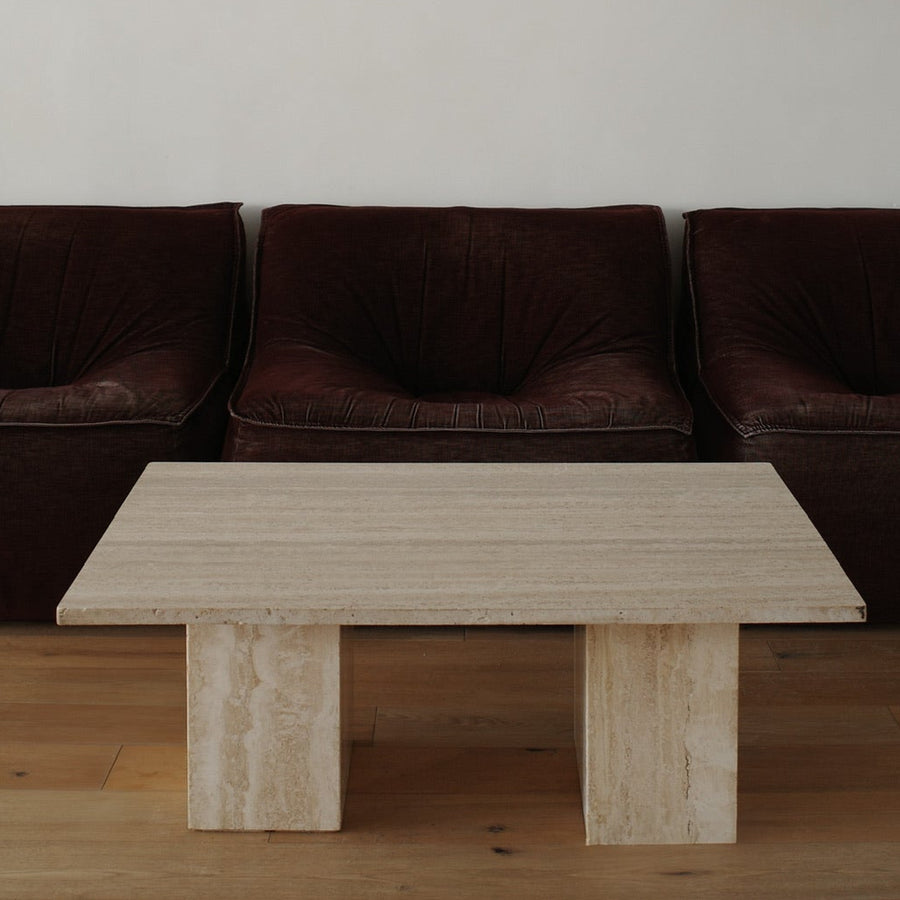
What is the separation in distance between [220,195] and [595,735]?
2025mm

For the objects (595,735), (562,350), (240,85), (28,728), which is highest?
(240,85)

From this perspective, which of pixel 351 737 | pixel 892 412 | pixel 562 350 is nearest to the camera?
pixel 351 737

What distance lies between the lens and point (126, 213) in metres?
2.89

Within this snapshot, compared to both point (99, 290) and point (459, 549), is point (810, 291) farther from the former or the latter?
point (99, 290)

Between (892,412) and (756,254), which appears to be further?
(756,254)

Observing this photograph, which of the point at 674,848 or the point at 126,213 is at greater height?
the point at 126,213

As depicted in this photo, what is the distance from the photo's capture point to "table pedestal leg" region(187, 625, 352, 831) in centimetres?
157

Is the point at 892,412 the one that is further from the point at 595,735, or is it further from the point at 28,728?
the point at 28,728

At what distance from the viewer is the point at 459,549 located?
1.59m

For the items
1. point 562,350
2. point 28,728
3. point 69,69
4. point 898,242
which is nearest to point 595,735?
point 28,728

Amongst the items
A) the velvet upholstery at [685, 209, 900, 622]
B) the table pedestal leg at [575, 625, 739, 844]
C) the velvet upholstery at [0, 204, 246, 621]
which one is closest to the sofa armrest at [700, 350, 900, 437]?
the velvet upholstery at [685, 209, 900, 622]

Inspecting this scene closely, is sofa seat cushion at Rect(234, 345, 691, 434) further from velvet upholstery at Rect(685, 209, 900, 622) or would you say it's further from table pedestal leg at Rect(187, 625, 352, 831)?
table pedestal leg at Rect(187, 625, 352, 831)

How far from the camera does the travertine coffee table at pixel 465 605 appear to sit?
1415 mm

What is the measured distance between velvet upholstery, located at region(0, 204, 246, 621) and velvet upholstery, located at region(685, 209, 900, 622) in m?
1.17
